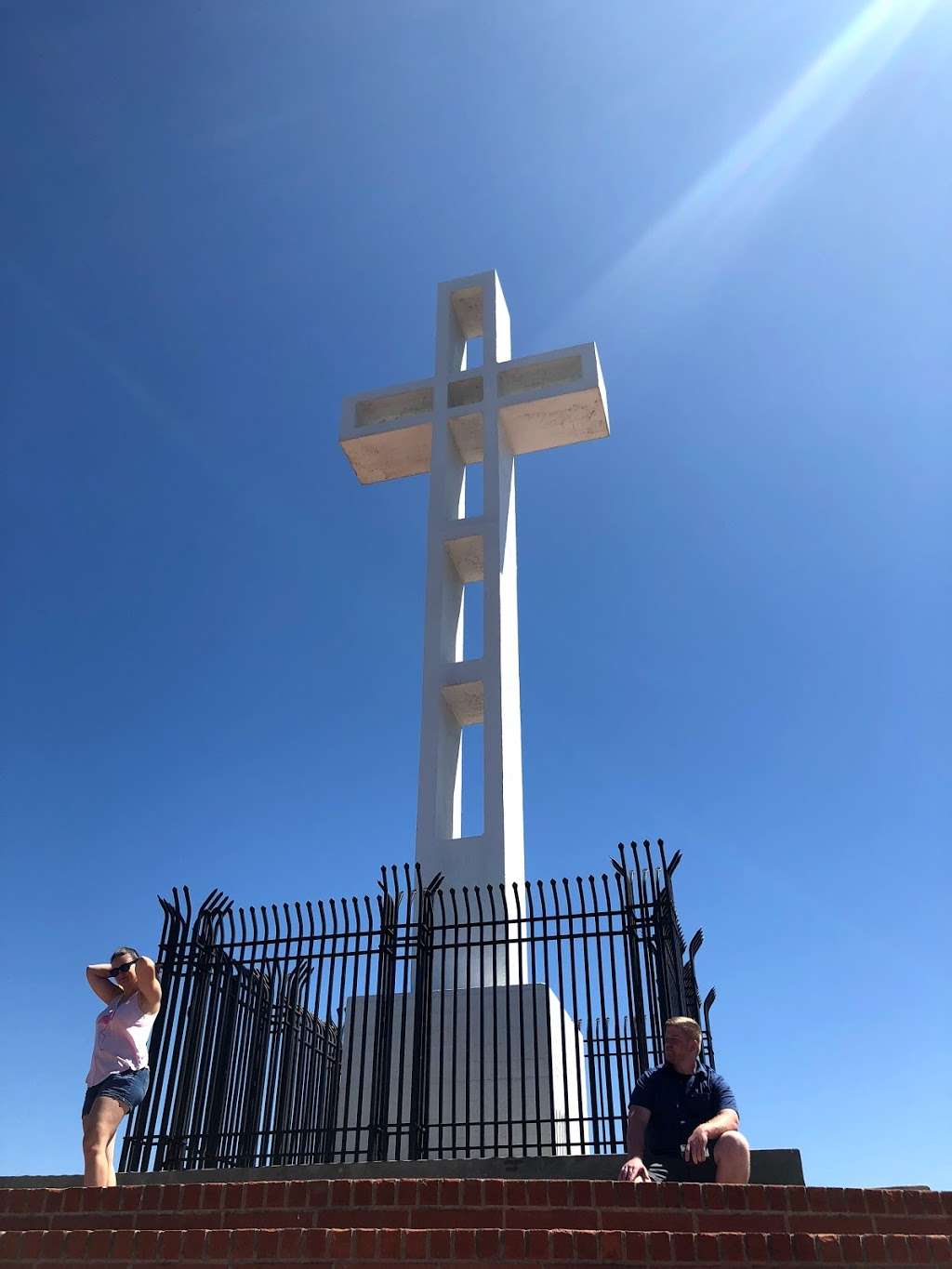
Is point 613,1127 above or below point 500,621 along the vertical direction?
below

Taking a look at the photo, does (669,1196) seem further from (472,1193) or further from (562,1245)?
(472,1193)

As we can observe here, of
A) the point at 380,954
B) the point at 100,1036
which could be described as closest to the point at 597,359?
the point at 380,954

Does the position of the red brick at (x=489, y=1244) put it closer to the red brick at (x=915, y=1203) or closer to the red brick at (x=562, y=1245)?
the red brick at (x=562, y=1245)

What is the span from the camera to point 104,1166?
596 cm

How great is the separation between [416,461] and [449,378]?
4.48ft

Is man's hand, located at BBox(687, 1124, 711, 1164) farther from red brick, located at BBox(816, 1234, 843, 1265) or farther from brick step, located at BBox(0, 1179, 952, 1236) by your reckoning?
red brick, located at BBox(816, 1234, 843, 1265)

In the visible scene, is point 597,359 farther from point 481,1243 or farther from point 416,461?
point 481,1243

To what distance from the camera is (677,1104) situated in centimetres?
577

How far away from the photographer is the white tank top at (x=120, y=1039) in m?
6.26

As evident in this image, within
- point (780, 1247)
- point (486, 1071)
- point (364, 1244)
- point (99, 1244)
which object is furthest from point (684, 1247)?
point (486, 1071)

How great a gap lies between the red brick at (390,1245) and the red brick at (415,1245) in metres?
0.03

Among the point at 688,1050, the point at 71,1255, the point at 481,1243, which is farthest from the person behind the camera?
the point at 688,1050

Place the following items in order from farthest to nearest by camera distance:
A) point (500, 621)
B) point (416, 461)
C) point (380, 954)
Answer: point (416, 461) → point (500, 621) → point (380, 954)

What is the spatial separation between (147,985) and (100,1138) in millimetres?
826
